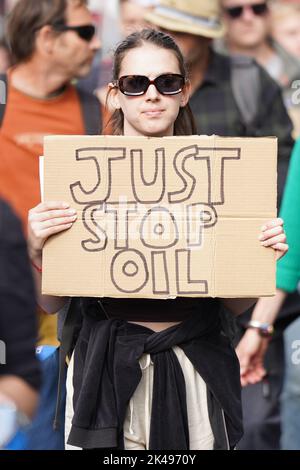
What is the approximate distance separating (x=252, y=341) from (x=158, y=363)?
47.0 inches

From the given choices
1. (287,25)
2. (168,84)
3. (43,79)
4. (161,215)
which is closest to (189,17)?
(43,79)

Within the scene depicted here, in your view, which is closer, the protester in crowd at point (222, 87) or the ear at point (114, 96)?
the ear at point (114, 96)

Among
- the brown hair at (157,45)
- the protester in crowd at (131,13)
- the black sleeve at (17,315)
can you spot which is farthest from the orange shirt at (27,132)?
the black sleeve at (17,315)

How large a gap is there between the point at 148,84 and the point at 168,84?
0.20 feet

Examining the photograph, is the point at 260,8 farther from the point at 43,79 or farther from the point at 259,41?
the point at 43,79

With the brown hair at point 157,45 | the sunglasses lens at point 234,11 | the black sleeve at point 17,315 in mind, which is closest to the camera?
the black sleeve at point 17,315

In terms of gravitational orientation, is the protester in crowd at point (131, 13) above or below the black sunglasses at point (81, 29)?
above

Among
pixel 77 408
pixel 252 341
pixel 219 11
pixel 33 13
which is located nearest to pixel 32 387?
pixel 77 408

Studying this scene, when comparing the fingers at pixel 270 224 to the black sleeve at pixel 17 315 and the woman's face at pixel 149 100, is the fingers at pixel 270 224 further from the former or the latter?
the black sleeve at pixel 17 315

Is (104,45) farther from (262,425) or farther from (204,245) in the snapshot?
(204,245)

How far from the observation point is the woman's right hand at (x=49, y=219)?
3832 mm

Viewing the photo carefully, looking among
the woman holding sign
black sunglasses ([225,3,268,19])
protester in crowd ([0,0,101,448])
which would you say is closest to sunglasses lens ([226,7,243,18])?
black sunglasses ([225,3,268,19])

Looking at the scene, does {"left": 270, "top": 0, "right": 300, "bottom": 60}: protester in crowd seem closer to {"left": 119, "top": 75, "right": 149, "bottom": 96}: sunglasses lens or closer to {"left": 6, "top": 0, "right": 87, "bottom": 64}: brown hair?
{"left": 6, "top": 0, "right": 87, "bottom": 64}: brown hair

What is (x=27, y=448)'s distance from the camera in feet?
14.1
